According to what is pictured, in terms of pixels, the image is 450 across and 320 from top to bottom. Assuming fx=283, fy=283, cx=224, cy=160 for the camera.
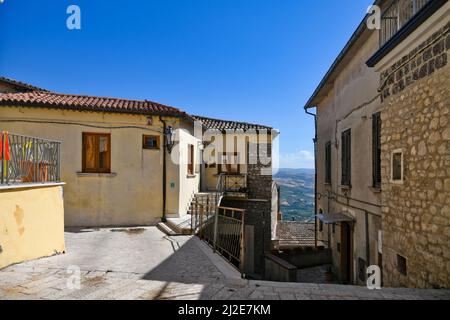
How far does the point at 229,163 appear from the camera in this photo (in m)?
15.5

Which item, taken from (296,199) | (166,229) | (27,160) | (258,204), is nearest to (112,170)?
(166,229)

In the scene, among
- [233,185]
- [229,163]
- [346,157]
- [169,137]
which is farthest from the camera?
[229,163]

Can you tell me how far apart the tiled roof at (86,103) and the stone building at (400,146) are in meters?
6.18

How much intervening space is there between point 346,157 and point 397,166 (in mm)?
4278

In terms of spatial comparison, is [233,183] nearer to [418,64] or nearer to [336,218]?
[336,218]

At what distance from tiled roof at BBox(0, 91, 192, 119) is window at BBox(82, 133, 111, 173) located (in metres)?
1.00

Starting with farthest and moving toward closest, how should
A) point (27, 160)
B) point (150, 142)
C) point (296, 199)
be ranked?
point (296, 199), point (150, 142), point (27, 160)

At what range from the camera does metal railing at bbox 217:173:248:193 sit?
13.8m

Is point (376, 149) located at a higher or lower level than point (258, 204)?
higher

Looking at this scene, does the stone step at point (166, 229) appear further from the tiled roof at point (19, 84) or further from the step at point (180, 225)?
the tiled roof at point (19, 84)

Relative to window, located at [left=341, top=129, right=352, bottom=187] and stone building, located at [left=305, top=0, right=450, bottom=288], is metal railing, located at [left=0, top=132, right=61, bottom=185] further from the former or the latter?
window, located at [left=341, top=129, right=352, bottom=187]

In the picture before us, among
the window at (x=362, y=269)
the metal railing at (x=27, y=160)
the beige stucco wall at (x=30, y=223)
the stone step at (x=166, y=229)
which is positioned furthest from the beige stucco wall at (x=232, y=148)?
the beige stucco wall at (x=30, y=223)

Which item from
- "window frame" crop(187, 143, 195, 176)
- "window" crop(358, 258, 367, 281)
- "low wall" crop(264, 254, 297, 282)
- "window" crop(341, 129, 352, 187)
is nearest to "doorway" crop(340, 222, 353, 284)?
"window" crop(358, 258, 367, 281)
